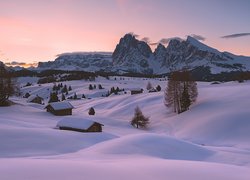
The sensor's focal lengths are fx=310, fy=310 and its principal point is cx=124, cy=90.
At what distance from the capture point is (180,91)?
256 feet

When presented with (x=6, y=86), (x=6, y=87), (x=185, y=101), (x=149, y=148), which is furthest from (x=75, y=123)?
(x=185, y=101)

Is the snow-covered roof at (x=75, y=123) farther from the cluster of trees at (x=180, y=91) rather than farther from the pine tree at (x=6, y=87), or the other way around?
the cluster of trees at (x=180, y=91)

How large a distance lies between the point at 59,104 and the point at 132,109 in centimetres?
2201

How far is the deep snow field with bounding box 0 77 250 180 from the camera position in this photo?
11.4 m

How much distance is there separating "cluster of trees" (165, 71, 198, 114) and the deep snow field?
2.44 metres

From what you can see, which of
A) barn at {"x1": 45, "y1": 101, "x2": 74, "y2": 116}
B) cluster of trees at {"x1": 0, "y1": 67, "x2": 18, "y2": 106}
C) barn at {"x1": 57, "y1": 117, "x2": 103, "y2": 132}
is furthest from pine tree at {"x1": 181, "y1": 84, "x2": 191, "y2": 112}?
cluster of trees at {"x1": 0, "y1": 67, "x2": 18, "y2": 106}

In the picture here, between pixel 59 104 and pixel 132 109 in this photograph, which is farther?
pixel 132 109

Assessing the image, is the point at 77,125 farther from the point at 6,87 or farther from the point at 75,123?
the point at 6,87

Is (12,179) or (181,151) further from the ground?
(12,179)

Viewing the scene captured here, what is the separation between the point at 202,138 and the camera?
52.1 metres

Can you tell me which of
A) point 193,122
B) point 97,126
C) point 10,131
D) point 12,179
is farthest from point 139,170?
point 193,122

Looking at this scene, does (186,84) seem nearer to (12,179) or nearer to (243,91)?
(243,91)

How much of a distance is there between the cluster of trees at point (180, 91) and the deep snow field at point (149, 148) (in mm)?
2443

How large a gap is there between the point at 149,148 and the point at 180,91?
5399cm
